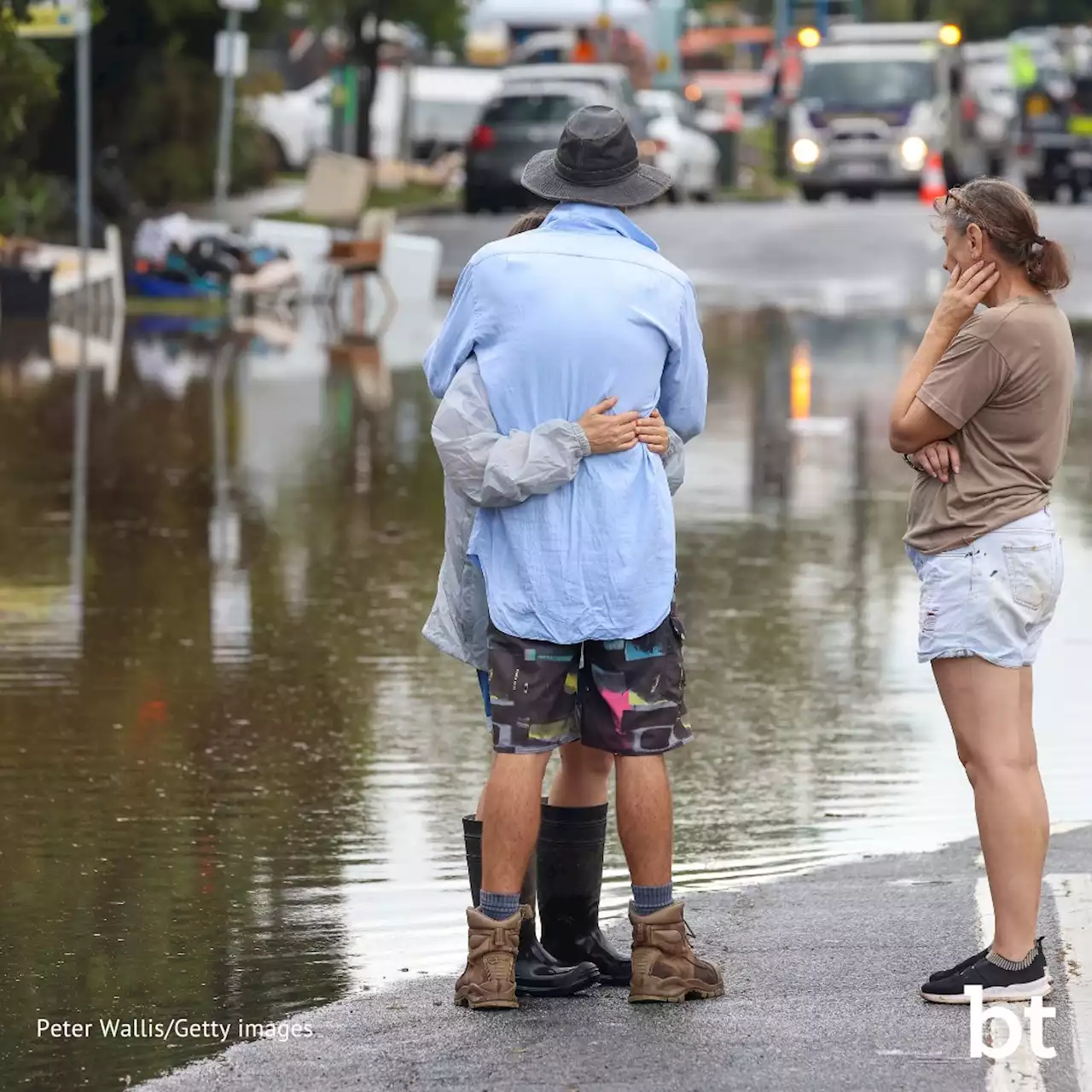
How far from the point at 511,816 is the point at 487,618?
1.32 feet

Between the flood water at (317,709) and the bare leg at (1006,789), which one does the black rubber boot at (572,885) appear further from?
the bare leg at (1006,789)

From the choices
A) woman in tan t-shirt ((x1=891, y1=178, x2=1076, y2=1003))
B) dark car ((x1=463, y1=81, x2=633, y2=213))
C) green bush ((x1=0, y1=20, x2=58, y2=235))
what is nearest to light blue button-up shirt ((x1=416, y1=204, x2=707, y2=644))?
woman in tan t-shirt ((x1=891, y1=178, x2=1076, y2=1003))

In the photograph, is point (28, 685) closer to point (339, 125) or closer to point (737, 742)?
point (737, 742)

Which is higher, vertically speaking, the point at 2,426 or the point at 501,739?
the point at 501,739

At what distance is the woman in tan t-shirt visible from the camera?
5.10 metres

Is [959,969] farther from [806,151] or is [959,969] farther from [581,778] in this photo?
[806,151]

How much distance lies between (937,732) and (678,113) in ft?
115

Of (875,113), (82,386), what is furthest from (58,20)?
(875,113)

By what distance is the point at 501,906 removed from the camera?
17.0 ft

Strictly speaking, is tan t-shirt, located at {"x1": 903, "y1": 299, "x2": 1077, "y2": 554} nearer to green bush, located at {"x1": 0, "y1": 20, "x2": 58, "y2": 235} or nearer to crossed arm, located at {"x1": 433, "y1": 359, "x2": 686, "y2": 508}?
crossed arm, located at {"x1": 433, "y1": 359, "x2": 686, "y2": 508}

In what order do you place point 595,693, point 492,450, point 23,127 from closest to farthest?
point 492,450
point 595,693
point 23,127

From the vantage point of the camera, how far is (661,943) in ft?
16.9

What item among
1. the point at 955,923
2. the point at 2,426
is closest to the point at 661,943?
the point at 955,923

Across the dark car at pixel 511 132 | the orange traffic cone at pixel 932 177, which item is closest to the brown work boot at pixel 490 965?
the dark car at pixel 511 132
